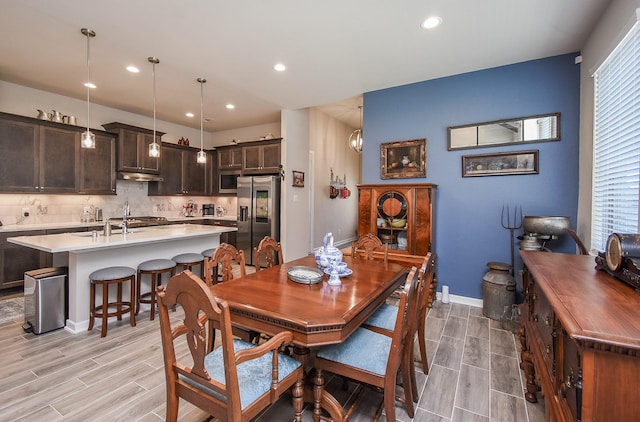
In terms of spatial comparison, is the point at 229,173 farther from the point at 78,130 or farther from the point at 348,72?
the point at 348,72

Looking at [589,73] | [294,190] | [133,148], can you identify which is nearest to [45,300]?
[133,148]

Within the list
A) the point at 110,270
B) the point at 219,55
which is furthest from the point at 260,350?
the point at 219,55

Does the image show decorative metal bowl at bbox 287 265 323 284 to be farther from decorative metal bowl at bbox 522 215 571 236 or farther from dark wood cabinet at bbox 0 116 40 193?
dark wood cabinet at bbox 0 116 40 193

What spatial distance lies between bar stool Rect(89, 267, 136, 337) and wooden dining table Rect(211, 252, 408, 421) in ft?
5.31

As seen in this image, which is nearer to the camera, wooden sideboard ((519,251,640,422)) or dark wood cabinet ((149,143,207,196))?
wooden sideboard ((519,251,640,422))

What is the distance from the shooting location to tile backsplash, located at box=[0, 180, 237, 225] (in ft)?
14.0

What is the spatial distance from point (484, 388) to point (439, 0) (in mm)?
2946

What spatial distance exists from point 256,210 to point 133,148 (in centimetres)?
242

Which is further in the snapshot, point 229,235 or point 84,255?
point 229,235

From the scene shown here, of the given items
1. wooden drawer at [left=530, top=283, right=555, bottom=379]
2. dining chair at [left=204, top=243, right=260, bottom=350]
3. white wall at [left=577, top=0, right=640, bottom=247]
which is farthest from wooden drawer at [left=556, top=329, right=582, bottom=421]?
white wall at [left=577, top=0, right=640, bottom=247]

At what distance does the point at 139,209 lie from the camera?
227 inches

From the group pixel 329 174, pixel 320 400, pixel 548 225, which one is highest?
pixel 329 174

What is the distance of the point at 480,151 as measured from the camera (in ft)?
11.6

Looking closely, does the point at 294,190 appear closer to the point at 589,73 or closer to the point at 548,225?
the point at 548,225
